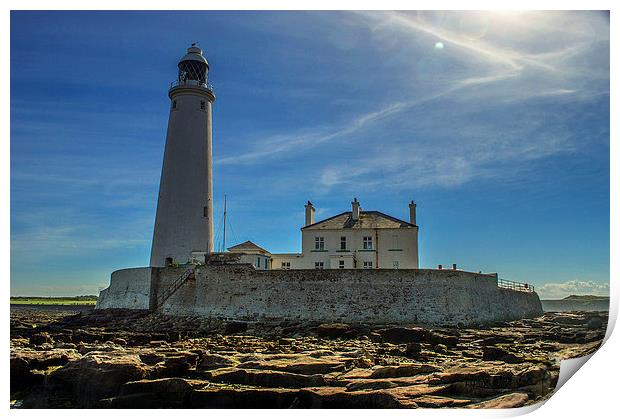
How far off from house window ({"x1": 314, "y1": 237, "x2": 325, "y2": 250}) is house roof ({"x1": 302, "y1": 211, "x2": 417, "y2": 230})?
20.9 inches

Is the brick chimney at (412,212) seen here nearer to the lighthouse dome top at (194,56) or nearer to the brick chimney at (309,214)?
Result: the brick chimney at (309,214)

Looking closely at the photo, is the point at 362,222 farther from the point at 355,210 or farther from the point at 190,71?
the point at 190,71

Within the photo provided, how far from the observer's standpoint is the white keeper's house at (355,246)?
24.5m

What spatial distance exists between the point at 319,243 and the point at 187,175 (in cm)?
700

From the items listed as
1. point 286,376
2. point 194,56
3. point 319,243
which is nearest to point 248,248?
point 319,243

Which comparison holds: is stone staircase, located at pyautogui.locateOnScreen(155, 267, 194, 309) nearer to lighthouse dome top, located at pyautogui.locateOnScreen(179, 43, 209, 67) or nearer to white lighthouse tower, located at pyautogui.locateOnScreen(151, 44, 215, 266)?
white lighthouse tower, located at pyautogui.locateOnScreen(151, 44, 215, 266)

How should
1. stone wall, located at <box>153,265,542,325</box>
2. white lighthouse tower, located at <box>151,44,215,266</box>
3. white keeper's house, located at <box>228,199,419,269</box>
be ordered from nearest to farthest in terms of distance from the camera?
stone wall, located at <box>153,265,542,325</box>
white lighthouse tower, located at <box>151,44,215,266</box>
white keeper's house, located at <box>228,199,419,269</box>

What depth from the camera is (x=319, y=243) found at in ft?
82.7

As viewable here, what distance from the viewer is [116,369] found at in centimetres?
891

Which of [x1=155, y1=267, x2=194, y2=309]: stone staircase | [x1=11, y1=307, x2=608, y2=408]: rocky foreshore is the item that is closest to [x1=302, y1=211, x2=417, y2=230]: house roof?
[x1=155, y1=267, x2=194, y2=309]: stone staircase

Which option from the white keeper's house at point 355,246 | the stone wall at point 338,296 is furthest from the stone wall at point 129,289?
the white keeper's house at point 355,246

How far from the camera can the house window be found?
25.2m
